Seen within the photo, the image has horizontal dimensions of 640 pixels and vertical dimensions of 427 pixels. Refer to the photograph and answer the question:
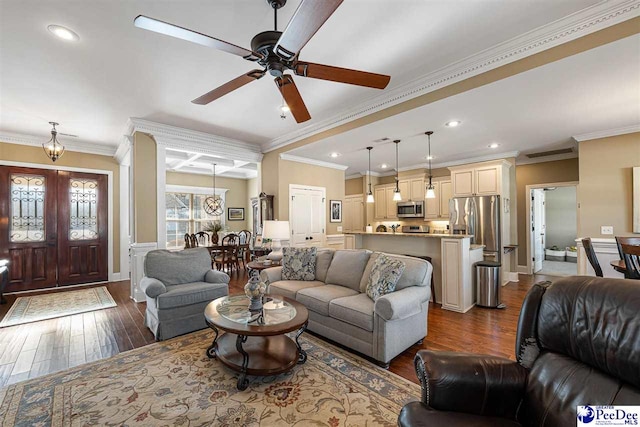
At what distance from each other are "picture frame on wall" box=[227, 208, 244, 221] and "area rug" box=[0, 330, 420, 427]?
23.2ft

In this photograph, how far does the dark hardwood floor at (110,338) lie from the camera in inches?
101

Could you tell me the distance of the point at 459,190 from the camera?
6215mm

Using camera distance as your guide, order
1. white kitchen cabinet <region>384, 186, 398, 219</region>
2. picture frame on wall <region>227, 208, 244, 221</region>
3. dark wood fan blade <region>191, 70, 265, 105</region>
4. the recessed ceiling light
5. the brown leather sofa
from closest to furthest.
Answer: the brown leather sofa, dark wood fan blade <region>191, 70, 265, 105</region>, the recessed ceiling light, white kitchen cabinet <region>384, 186, 398, 219</region>, picture frame on wall <region>227, 208, 244, 221</region>

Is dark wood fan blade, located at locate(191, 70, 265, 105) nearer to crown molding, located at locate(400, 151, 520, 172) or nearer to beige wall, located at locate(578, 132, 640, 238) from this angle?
beige wall, located at locate(578, 132, 640, 238)

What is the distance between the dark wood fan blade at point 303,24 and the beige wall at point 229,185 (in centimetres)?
783

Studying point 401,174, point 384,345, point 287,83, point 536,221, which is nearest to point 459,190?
point 401,174

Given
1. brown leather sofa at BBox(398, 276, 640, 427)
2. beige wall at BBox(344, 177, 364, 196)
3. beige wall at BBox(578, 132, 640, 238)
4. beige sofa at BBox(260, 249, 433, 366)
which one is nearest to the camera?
brown leather sofa at BBox(398, 276, 640, 427)

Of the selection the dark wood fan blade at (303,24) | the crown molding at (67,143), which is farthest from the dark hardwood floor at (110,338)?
the crown molding at (67,143)

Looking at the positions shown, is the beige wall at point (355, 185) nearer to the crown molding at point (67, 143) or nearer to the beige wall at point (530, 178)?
the beige wall at point (530, 178)

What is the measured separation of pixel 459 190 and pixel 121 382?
647 cm

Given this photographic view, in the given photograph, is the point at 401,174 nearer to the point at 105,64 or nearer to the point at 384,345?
the point at 384,345

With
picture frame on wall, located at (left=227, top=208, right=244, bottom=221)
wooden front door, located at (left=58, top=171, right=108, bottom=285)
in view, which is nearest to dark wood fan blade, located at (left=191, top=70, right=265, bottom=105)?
wooden front door, located at (left=58, top=171, right=108, bottom=285)

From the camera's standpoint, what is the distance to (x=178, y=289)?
10.7 feet

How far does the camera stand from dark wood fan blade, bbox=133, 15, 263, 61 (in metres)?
1.50
